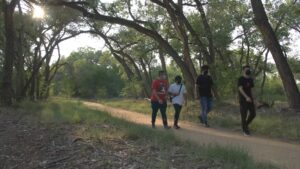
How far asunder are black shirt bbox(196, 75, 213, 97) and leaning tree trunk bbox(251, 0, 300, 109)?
10.5ft

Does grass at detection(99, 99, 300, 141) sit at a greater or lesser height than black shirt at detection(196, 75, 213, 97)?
lesser

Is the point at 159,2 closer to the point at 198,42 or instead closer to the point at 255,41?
the point at 198,42

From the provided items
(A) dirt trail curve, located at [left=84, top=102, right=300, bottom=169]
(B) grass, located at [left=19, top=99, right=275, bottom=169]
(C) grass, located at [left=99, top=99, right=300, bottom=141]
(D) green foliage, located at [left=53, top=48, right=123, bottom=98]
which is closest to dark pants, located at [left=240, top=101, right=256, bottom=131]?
(A) dirt trail curve, located at [left=84, top=102, right=300, bottom=169]

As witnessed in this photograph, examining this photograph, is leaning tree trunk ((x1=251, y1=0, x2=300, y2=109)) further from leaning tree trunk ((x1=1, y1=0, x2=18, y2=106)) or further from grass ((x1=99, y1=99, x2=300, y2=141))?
leaning tree trunk ((x1=1, y1=0, x2=18, y2=106))

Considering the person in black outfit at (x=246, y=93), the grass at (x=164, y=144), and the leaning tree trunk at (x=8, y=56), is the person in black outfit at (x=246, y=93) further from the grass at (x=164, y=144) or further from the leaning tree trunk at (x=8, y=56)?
the leaning tree trunk at (x=8, y=56)

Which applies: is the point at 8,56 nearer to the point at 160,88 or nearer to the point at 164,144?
the point at 160,88

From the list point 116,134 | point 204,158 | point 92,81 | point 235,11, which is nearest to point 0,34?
point 235,11

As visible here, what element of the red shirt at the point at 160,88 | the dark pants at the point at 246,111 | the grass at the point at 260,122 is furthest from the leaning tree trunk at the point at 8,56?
the dark pants at the point at 246,111

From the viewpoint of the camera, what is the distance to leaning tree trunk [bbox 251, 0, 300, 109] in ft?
57.1

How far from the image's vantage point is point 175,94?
15.1 meters

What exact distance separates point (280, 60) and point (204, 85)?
347 cm

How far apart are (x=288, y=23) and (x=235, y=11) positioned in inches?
270

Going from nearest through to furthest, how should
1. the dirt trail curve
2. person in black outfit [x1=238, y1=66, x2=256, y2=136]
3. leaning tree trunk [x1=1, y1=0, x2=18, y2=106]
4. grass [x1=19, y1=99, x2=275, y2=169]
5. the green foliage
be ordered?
grass [x1=19, y1=99, x2=275, y2=169] → the dirt trail curve → person in black outfit [x1=238, y1=66, x2=256, y2=136] → leaning tree trunk [x1=1, y1=0, x2=18, y2=106] → the green foliage

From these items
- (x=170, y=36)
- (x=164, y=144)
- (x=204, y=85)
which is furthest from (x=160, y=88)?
(x=170, y=36)
